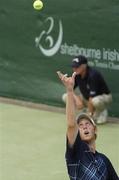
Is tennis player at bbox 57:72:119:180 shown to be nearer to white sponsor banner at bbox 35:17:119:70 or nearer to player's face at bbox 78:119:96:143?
player's face at bbox 78:119:96:143

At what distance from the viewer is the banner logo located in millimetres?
10016

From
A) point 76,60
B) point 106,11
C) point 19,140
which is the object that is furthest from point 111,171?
point 106,11

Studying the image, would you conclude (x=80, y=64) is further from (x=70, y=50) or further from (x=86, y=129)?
(x=86, y=129)

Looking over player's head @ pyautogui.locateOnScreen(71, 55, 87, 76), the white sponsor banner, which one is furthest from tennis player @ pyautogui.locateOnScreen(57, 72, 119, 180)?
the white sponsor banner

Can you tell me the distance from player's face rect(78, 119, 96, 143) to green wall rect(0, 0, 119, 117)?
4.99m

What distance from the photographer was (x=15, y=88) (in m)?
10.8

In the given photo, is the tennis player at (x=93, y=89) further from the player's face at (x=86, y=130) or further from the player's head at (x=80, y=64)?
the player's face at (x=86, y=130)

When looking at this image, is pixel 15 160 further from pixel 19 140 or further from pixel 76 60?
pixel 76 60

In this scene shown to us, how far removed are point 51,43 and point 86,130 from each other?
5.99m

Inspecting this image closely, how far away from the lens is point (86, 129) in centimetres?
426

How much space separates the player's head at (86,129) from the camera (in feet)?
13.9

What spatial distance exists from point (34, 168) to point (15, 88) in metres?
3.88

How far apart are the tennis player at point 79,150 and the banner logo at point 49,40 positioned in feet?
19.2

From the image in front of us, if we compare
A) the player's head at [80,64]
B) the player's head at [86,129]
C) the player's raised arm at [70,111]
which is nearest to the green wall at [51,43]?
the player's head at [80,64]
